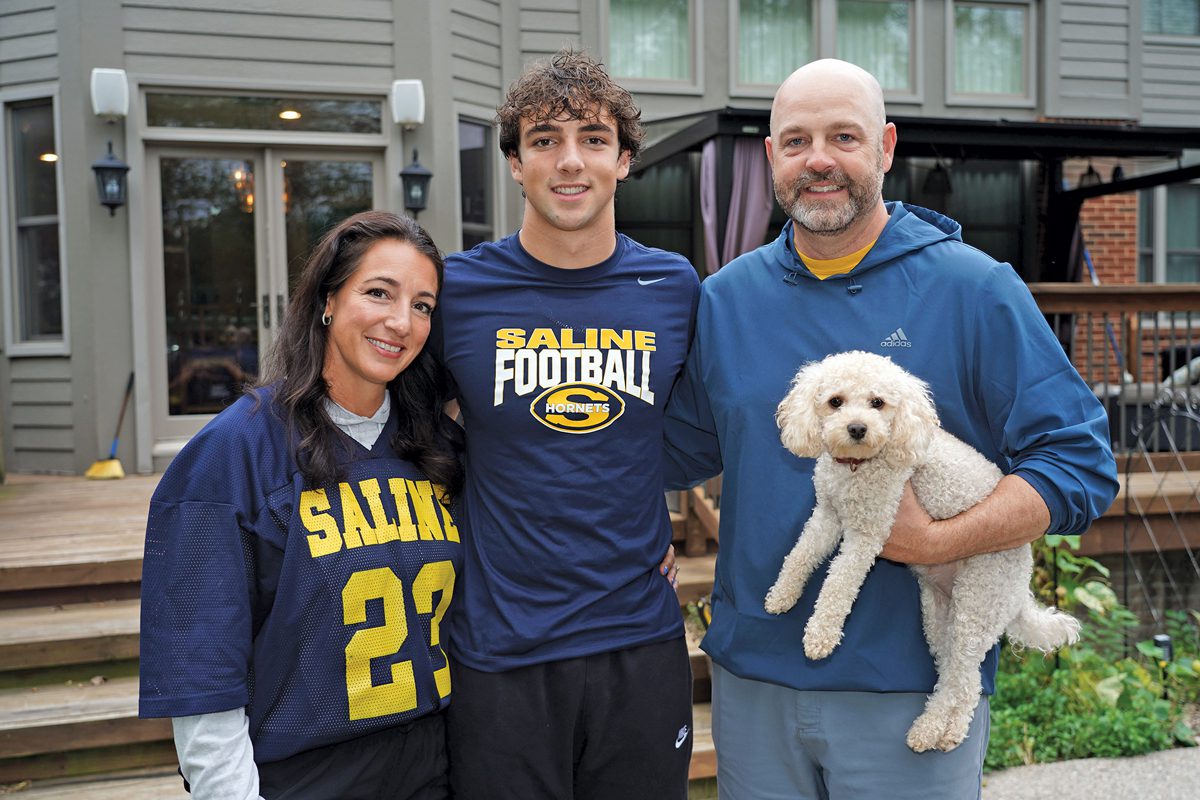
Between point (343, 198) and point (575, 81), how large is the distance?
659 cm

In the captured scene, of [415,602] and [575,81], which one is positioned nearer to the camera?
[415,602]

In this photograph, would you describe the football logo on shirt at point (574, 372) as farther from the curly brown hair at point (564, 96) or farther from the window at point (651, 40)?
the window at point (651, 40)

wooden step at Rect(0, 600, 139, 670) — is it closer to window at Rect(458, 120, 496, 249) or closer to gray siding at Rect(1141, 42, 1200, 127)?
window at Rect(458, 120, 496, 249)

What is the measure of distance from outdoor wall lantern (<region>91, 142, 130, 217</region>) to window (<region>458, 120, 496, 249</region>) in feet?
9.19

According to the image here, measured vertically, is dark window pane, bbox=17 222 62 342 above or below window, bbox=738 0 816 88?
below

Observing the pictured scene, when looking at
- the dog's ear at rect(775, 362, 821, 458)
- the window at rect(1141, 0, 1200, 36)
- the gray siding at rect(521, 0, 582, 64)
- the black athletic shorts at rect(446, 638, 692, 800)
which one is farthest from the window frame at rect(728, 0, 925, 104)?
the black athletic shorts at rect(446, 638, 692, 800)

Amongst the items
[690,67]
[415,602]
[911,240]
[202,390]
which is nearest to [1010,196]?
[690,67]

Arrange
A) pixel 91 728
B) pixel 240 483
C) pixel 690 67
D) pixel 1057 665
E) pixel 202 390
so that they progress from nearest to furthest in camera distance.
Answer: pixel 240 483
pixel 91 728
pixel 1057 665
pixel 202 390
pixel 690 67

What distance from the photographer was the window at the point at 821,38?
10.1 metres

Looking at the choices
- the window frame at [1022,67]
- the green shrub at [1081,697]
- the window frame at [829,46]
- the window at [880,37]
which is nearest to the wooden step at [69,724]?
the green shrub at [1081,697]

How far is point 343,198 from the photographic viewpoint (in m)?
8.41

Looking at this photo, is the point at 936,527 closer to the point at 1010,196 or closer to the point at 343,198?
the point at 343,198

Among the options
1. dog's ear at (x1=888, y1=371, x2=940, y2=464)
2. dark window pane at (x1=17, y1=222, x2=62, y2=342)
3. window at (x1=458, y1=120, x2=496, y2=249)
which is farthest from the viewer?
window at (x1=458, y1=120, x2=496, y2=249)

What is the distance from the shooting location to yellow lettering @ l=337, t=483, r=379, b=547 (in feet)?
6.27
